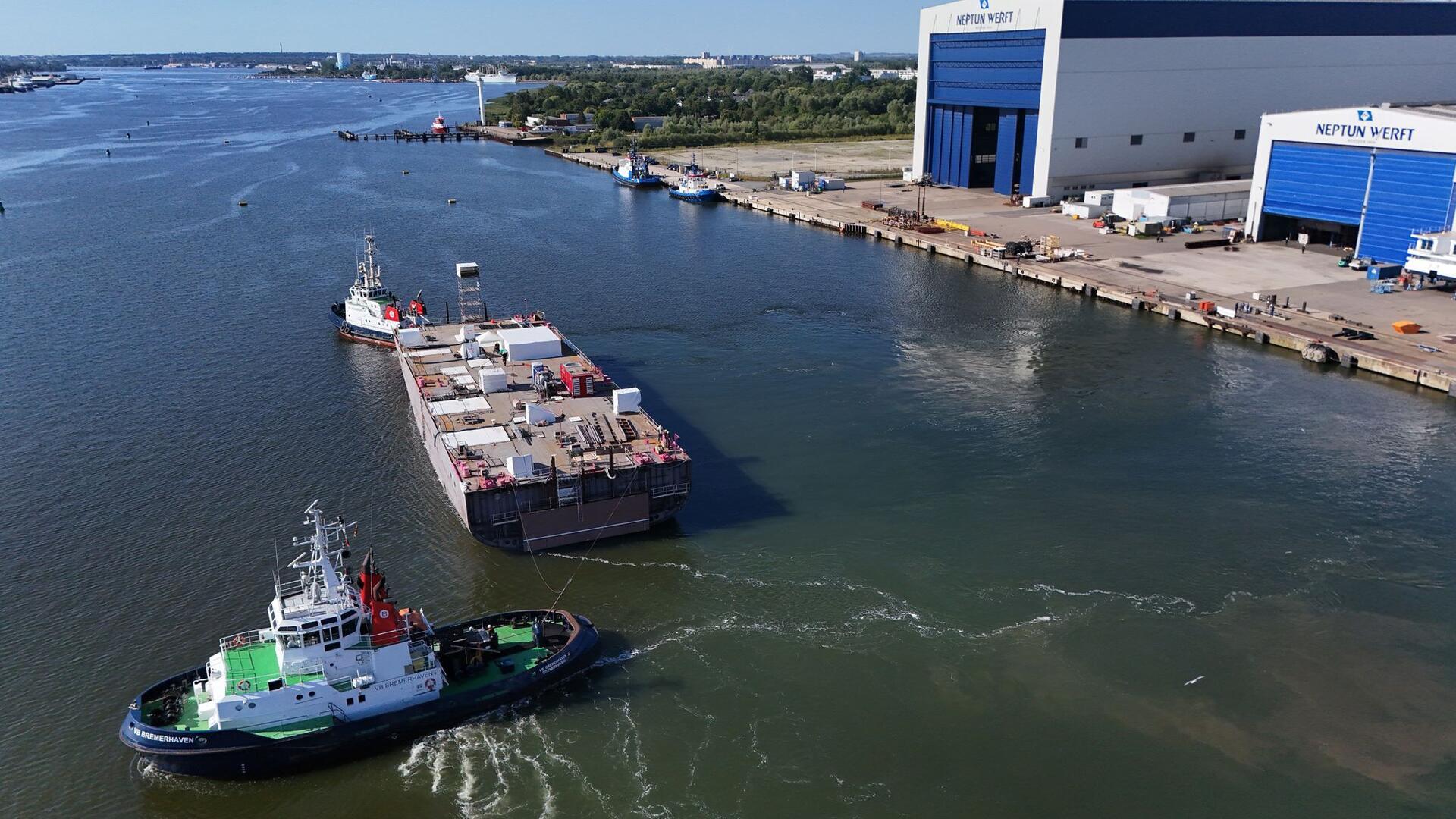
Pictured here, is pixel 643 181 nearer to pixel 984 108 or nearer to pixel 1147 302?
pixel 984 108

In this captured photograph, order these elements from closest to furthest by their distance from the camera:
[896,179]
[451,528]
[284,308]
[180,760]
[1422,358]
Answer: [180,760], [451,528], [1422,358], [284,308], [896,179]

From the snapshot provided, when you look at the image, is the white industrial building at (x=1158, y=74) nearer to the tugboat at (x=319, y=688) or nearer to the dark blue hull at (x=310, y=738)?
the dark blue hull at (x=310, y=738)

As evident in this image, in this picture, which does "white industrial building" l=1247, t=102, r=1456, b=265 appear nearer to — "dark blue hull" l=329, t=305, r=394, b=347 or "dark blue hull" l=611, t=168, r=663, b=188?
"dark blue hull" l=329, t=305, r=394, b=347

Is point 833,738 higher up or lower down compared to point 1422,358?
lower down

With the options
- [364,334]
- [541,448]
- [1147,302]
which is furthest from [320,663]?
[1147,302]

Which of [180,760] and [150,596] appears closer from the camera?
[180,760]

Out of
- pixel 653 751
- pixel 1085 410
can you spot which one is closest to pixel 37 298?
pixel 653 751

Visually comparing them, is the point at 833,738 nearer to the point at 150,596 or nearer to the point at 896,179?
the point at 150,596

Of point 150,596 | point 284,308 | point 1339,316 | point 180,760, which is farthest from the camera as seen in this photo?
point 284,308
